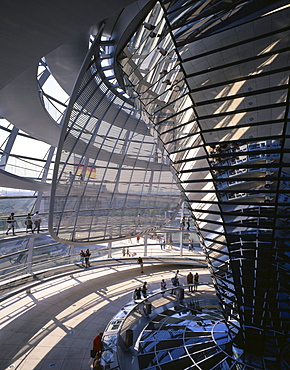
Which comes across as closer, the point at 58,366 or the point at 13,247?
the point at 58,366

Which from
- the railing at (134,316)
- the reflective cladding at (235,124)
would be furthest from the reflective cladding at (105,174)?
the railing at (134,316)

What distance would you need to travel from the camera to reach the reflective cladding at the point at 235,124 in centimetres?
619

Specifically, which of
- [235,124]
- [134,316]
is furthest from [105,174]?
[235,124]

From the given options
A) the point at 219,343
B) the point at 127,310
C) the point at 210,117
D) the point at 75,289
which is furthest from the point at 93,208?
the point at 210,117

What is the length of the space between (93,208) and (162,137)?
1038cm

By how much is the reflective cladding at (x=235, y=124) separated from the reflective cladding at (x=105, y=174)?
380 cm

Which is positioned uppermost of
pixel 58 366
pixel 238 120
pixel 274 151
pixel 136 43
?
pixel 136 43

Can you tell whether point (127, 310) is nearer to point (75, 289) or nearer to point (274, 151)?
point (75, 289)

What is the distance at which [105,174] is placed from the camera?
1939cm

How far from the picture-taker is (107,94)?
15.5 meters

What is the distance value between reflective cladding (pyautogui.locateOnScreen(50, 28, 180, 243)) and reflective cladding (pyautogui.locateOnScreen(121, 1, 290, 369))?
12.5 feet

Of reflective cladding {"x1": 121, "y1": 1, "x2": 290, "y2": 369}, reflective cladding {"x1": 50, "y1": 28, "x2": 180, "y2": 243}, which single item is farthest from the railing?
reflective cladding {"x1": 50, "y1": 28, "x2": 180, "y2": 243}

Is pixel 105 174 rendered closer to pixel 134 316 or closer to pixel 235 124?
pixel 134 316

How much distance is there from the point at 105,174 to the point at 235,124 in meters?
13.2
